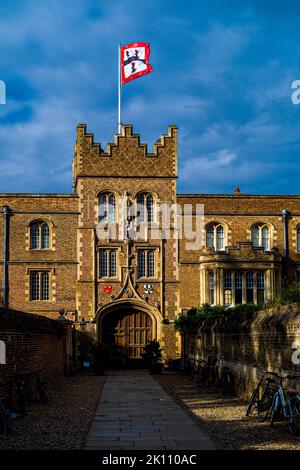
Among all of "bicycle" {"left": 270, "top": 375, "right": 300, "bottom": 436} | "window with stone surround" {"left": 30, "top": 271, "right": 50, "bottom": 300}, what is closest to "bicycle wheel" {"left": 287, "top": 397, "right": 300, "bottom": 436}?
"bicycle" {"left": 270, "top": 375, "right": 300, "bottom": 436}

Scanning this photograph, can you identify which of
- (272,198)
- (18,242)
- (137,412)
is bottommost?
(137,412)

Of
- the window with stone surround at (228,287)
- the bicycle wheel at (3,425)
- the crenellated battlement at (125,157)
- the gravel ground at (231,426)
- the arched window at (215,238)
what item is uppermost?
the crenellated battlement at (125,157)

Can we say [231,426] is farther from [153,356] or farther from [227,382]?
[153,356]

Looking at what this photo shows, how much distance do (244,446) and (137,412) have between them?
16.7 ft

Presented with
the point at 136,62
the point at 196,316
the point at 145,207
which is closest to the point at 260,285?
the point at 196,316

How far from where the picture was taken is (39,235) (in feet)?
114

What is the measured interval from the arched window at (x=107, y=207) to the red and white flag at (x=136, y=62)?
5822mm

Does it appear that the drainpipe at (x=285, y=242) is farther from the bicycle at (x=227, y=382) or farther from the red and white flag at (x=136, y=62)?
the bicycle at (x=227, y=382)

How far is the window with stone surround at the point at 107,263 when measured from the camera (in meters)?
34.5

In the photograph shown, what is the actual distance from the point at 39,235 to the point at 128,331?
21.4 feet

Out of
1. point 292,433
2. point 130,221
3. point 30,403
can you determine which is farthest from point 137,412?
point 130,221
